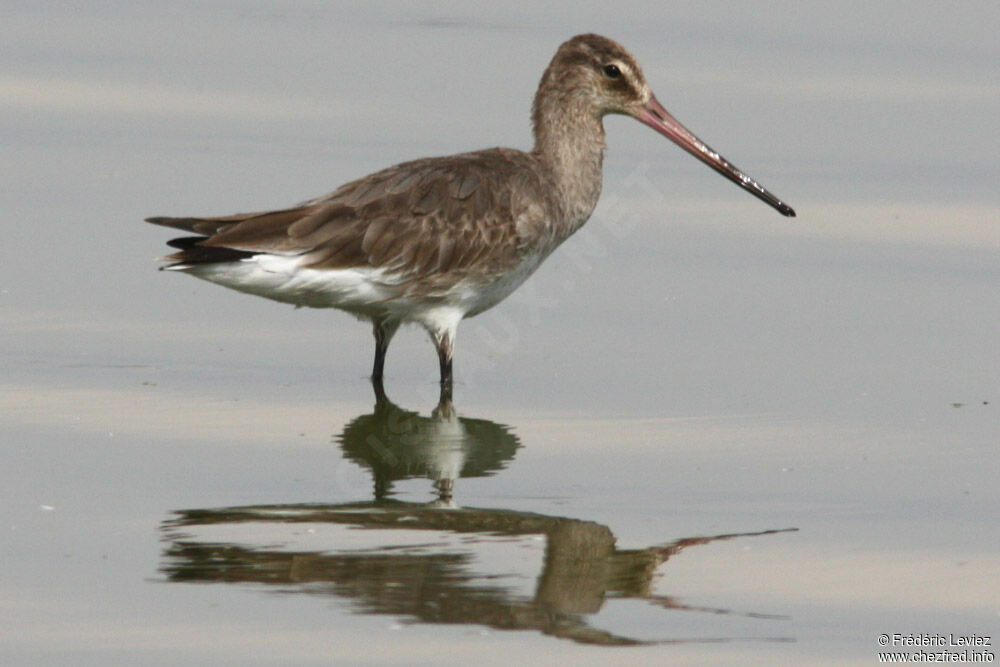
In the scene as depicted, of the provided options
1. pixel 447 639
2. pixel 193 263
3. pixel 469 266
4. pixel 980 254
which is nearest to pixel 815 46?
pixel 980 254

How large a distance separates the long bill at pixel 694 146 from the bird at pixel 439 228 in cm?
3

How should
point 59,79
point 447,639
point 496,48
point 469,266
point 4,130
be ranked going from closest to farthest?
1. point 447,639
2. point 469,266
3. point 4,130
4. point 59,79
5. point 496,48

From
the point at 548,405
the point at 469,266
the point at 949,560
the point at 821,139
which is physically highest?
the point at 821,139

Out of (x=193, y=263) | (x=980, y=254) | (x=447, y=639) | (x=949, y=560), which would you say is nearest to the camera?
(x=447, y=639)

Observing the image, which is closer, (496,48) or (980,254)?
(980,254)

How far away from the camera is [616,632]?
20.9 feet

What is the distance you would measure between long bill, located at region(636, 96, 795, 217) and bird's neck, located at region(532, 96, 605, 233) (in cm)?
31

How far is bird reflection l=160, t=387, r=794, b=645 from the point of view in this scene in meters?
6.49

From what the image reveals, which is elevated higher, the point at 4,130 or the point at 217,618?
the point at 4,130

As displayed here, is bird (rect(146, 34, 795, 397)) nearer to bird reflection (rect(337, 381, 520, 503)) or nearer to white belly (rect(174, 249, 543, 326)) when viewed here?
white belly (rect(174, 249, 543, 326))

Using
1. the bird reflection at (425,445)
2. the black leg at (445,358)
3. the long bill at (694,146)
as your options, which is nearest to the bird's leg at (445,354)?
the black leg at (445,358)

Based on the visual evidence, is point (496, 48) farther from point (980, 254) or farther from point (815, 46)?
point (980, 254)

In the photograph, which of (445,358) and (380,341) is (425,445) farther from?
(380,341)

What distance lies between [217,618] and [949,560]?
2.67 meters
